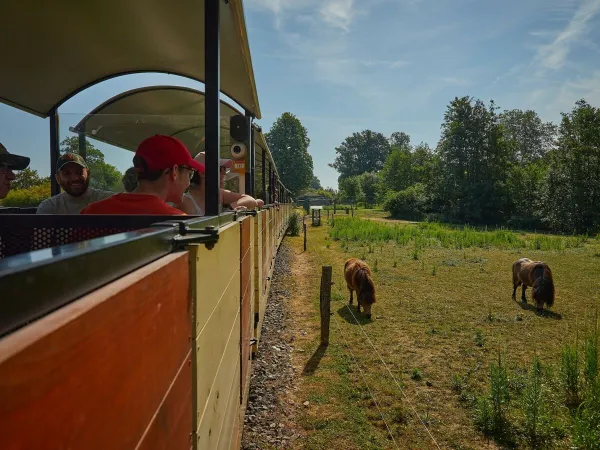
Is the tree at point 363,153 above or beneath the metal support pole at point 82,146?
above

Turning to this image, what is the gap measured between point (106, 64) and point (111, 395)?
11.0 ft

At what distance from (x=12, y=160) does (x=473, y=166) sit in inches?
1903

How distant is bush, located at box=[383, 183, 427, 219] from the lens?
50.7 m

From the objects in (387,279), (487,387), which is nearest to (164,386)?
(487,387)

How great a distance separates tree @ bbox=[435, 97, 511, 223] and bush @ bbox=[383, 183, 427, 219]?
262cm

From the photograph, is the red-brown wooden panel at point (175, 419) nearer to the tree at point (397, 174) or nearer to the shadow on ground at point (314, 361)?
the shadow on ground at point (314, 361)

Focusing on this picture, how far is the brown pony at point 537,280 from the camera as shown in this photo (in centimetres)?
938

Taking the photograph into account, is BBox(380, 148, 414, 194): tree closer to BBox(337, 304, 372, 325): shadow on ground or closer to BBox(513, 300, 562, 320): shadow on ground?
BBox(513, 300, 562, 320): shadow on ground

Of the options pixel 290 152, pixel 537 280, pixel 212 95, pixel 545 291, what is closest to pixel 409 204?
pixel 290 152

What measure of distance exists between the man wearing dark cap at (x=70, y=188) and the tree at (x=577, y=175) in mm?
37597

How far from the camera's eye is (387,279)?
40.5 ft

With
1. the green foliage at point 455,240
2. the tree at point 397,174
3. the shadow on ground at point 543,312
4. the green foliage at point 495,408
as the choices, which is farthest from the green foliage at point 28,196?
the tree at point 397,174

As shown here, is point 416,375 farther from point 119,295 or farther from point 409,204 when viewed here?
point 409,204

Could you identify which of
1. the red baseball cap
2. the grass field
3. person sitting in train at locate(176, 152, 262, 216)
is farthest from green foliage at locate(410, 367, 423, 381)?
the red baseball cap
